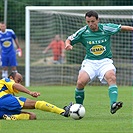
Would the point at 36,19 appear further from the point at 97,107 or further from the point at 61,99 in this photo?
the point at 97,107

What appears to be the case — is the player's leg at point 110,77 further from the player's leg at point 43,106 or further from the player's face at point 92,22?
the player's leg at point 43,106

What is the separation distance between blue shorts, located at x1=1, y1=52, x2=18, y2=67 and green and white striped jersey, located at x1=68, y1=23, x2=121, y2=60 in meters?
9.47

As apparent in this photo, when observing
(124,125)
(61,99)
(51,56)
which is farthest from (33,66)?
(124,125)

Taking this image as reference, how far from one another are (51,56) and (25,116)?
14.3 m

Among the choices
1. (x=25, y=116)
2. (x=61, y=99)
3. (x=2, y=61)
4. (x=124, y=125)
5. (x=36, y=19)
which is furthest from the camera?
(x=36, y=19)

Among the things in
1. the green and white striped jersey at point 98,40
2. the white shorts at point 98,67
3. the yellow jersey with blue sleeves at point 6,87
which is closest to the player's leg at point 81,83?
the white shorts at point 98,67

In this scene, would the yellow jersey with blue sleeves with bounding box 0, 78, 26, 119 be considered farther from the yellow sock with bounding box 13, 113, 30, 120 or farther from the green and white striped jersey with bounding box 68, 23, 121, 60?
the green and white striped jersey with bounding box 68, 23, 121, 60

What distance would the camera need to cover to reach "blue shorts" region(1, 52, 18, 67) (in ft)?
68.5

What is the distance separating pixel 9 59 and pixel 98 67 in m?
9.96

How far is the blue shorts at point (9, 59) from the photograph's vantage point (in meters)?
20.9

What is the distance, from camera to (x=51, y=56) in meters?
24.8

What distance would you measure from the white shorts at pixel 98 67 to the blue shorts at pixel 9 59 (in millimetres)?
9671

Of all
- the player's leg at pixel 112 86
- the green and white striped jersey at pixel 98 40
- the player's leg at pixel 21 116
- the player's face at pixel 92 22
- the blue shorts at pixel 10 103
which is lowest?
the player's leg at pixel 21 116

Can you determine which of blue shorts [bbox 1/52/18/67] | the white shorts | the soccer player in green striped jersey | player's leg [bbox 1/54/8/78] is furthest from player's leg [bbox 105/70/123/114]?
player's leg [bbox 1/54/8/78]
